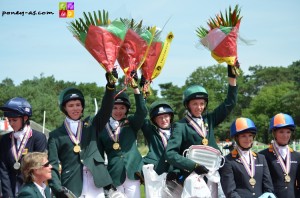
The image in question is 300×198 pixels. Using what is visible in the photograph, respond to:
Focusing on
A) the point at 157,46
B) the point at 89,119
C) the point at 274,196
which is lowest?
the point at 274,196

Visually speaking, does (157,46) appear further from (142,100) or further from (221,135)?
(221,135)

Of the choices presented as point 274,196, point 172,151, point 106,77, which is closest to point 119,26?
point 106,77

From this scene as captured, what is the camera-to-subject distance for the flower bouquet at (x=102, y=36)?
6227 millimetres

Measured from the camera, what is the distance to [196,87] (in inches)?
276

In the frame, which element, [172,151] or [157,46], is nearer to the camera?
[172,151]

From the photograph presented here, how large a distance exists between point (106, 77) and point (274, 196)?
2861mm

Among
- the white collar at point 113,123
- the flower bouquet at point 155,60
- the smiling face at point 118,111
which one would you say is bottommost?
the white collar at point 113,123

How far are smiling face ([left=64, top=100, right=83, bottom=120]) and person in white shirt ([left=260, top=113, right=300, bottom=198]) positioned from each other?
298 cm

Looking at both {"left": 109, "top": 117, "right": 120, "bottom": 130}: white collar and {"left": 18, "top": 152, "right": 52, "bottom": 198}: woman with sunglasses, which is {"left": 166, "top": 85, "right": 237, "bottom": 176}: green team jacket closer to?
{"left": 109, "top": 117, "right": 120, "bottom": 130}: white collar

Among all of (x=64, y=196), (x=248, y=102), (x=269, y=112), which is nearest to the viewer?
(x=64, y=196)

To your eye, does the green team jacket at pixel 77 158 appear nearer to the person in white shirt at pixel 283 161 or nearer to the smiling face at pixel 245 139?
the smiling face at pixel 245 139

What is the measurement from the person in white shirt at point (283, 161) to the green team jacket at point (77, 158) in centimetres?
256

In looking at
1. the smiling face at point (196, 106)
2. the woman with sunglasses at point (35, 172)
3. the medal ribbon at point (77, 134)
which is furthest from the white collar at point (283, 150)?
the woman with sunglasses at point (35, 172)

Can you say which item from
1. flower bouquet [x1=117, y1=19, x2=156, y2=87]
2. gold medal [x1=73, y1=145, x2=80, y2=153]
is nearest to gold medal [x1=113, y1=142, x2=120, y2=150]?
gold medal [x1=73, y1=145, x2=80, y2=153]
